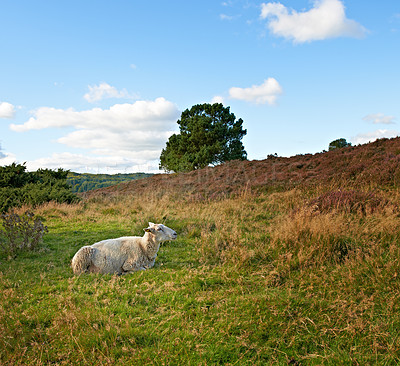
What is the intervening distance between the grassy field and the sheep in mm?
321

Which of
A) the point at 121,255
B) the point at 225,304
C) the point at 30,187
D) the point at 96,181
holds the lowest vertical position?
the point at 225,304

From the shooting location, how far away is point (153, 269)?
6.05 m

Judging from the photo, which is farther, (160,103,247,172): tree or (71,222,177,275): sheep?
(160,103,247,172): tree

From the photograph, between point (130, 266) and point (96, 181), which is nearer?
point (130, 266)

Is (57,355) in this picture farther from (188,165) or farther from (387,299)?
(188,165)

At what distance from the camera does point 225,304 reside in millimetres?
4234

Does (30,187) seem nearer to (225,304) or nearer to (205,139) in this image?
(225,304)

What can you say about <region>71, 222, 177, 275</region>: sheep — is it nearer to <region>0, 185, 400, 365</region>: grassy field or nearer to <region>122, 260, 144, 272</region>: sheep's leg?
<region>122, 260, 144, 272</region>: sheep's leg

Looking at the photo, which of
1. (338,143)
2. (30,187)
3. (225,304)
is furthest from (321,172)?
(338,143)

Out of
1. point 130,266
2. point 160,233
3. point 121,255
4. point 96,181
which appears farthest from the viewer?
point 96,181

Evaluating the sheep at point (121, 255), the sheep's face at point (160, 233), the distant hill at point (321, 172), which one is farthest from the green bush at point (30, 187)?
the sheep's face at point (160, 233)

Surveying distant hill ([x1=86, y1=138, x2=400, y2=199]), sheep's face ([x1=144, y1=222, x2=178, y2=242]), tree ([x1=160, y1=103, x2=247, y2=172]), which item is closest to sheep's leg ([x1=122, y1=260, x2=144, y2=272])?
sheep's face ([x1=144, y1=222, x2=178, y2=242])

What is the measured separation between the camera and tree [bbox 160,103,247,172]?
3522 centimetres

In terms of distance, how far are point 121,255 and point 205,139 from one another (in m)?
30.4
